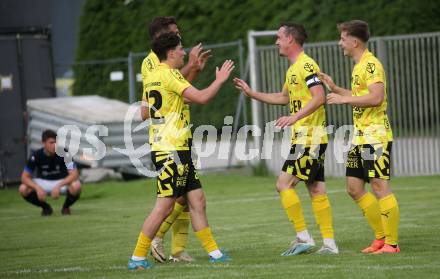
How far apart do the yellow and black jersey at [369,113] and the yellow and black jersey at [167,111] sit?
1.66 metres

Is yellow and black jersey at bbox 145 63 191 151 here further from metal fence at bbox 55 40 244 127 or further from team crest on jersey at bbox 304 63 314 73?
metal fence at bbox 55 40 244 127

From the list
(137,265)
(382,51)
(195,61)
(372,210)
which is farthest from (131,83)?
(137,265)

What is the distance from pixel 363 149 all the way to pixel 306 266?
1.40m

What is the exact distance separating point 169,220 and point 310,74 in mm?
1968

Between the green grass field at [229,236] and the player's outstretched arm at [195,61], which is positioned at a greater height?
the player's outstretched arm at [195,61]

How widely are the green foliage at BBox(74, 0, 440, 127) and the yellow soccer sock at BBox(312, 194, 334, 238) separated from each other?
13172 millimetres

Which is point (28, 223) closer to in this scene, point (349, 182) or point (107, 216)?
point (107, 216)

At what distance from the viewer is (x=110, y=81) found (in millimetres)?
25672

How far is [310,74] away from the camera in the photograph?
33.6 ft

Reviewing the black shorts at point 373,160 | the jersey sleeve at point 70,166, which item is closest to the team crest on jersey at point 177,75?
the black shorts at point 373,160

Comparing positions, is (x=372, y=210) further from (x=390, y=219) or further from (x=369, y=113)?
(x=369, y=113)

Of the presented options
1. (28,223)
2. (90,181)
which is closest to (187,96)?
(28,223)

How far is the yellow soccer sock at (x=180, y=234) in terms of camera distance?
10328mm

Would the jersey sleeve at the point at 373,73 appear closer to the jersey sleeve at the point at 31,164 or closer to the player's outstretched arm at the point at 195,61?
the player's outstretched arm at the point at 195,61
